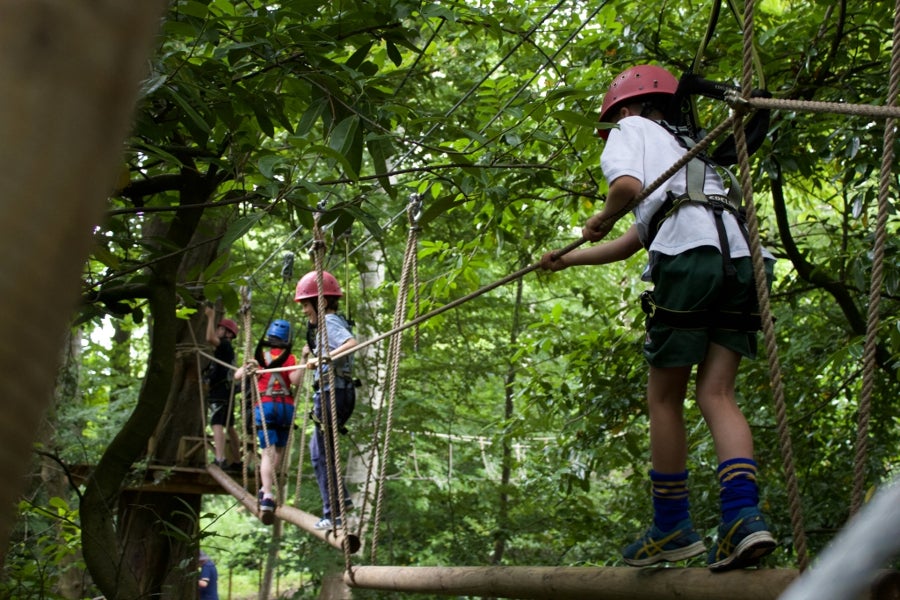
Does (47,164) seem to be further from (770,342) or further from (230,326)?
(230,326)

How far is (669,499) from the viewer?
2.03m

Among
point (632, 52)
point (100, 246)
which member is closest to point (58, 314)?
point (100, 246)

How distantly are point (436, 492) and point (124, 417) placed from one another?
103 inches

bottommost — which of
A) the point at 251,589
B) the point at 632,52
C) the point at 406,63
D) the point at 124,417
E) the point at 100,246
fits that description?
the point at 251,589

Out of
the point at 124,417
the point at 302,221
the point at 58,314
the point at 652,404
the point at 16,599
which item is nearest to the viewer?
the point at 58,314

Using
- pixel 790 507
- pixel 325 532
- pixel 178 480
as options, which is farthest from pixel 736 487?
pixel 178 480

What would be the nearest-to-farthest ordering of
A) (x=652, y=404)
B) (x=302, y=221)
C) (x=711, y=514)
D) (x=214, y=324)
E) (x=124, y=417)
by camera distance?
1. (x=652, y=404)
2. (x=302, y=221)
3. (x=711, y=514)
4. (x=214, y=324)
5. (x=124, y=417)

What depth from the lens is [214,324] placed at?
20.5 feet

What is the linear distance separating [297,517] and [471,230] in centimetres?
197

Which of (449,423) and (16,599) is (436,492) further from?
(16,599)

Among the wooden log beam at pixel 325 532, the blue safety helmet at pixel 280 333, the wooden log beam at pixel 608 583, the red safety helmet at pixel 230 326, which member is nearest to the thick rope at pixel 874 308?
the wooden log beam at pixel 608 583

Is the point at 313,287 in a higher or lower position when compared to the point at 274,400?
higher

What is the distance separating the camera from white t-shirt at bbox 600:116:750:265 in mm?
2047

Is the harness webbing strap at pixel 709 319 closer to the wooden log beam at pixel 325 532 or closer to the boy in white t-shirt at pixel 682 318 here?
the boy in white t-shirt at pixel 682 318
